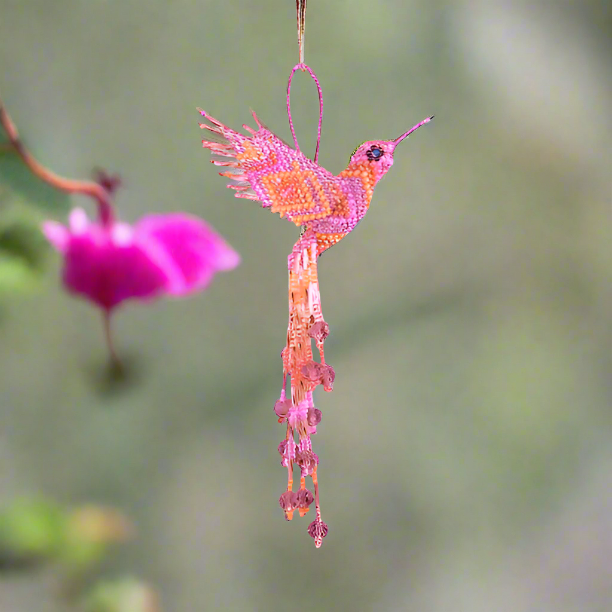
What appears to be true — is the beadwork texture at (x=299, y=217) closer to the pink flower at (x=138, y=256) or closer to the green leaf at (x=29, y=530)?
the pink flower at (x=138, y=256)

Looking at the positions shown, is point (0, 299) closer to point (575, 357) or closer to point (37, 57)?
point (37, 57)

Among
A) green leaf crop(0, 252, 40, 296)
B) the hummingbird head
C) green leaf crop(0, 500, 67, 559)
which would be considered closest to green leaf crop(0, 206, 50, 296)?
green leaf crop(0, 252, 40, 296)

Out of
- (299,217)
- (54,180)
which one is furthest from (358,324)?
(54,180)

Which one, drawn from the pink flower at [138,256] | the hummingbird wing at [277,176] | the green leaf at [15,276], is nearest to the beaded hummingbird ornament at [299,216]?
the hummingbird wing at [277,176]

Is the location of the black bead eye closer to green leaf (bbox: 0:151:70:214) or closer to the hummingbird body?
the hummingbird body

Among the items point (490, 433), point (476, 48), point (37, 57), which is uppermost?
point (476, 48)

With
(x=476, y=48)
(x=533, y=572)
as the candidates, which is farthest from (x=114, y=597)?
(x=476, y=48)

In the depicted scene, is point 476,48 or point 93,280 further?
point 476,48

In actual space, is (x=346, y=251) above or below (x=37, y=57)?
below
